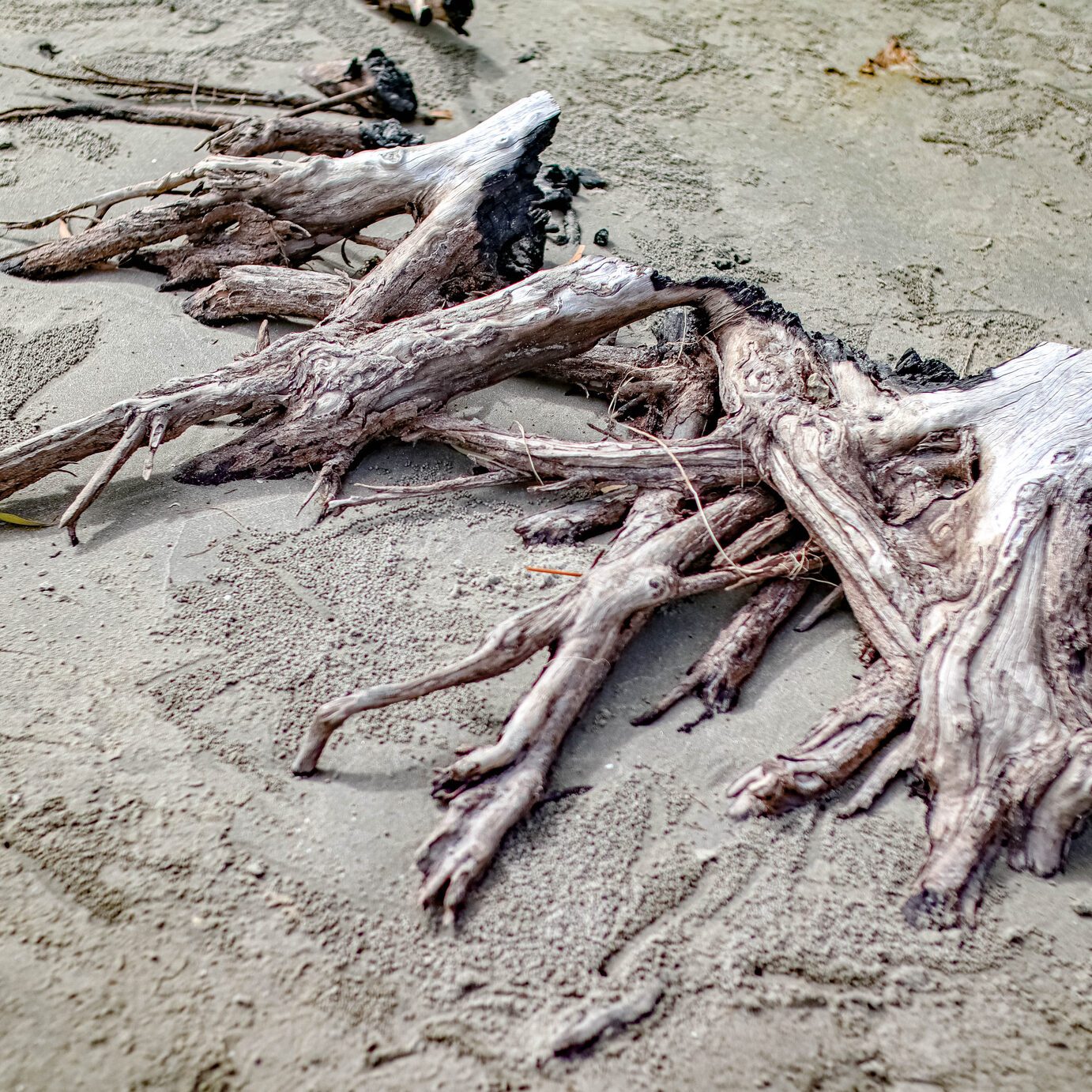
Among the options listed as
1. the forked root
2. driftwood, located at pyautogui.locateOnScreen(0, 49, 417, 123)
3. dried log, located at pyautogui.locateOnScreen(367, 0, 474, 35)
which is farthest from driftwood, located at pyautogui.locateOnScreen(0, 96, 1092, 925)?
dried log, located at pyautogui.locateOnScreen(367, 0, 474, 35)

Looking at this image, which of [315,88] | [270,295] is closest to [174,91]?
[315,88]

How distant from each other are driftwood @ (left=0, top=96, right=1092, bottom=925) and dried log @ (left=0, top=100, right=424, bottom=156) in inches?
32.9

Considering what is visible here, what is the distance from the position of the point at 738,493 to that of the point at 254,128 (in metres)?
2.70

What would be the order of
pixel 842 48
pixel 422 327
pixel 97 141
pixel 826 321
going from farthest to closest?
pixel 842 48 < pixel 97 141 < pixel 826 321 < pixel 422 327

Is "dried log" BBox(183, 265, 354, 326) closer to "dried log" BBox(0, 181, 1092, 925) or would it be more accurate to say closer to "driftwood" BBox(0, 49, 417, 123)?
"dried log" BBox(0, 181, 1092, 925)

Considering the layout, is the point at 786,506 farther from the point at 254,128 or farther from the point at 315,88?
the point at 315,88

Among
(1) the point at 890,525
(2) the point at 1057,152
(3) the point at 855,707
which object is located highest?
(2) the point at 1057,152

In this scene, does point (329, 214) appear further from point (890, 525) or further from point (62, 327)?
point (890, 525)

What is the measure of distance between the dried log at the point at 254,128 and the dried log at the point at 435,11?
1.22m

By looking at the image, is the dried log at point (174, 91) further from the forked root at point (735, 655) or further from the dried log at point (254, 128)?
the forked root at point (735, 655)

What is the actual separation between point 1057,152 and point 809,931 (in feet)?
15.8

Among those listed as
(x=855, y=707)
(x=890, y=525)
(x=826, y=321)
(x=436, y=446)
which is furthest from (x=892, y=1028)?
(x=826, y=321)

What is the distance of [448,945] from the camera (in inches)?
72.6

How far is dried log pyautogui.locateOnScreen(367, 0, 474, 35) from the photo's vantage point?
558 centimetres
